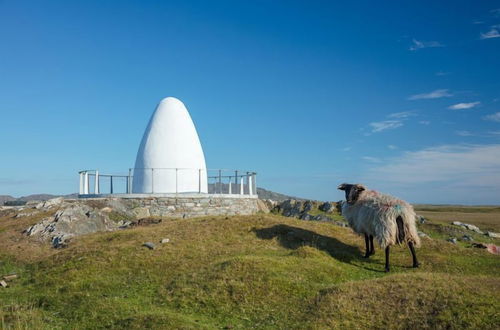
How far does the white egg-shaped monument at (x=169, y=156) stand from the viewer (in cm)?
3081

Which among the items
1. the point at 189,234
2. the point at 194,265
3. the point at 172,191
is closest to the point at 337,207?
the point at 172,191

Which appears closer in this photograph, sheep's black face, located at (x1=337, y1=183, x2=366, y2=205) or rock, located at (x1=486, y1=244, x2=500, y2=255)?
sheep's black face, located at (x1=337, y1=183, x2=366, y2=205)

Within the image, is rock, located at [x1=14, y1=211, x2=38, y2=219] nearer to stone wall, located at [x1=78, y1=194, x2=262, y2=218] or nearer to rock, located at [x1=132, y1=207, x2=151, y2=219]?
stone wall, located at [x1=78, y1=194, x2=262, y2=218]

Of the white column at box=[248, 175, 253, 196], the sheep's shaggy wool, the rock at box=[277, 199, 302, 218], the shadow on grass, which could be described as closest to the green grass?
the shadow on grass

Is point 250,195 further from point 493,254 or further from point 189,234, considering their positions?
point 493,254

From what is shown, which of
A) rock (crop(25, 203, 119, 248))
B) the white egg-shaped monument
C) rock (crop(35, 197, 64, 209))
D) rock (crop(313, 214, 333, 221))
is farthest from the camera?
the white egg-shaped monument

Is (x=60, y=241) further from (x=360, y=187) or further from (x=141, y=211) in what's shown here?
(x=360, y=187)

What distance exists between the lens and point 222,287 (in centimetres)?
1152

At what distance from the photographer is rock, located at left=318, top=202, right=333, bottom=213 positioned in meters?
33.0

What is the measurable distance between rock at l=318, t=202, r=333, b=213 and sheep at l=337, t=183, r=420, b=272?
55.2 ft

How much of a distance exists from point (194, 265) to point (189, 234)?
3.86 meters

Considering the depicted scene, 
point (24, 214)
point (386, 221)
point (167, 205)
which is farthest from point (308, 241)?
point (24, 214)

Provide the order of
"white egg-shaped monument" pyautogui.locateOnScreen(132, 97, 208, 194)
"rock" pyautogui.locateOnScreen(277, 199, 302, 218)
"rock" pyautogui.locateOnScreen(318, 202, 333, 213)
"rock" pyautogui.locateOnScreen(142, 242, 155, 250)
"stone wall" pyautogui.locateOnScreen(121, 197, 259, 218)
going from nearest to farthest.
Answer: "rock" pyautogui.locateOnScreen(142, 242, 155, 250), "stone wall" pyautogui.locateOnScreen(121, 197, 259, 218), "white egg-shaped monument" pyautogui.locateOnScreen(132, 97, 208, 194), "rock" pyautogui.locateOnScreen(318, 202, 333, 213), "rock" pyautogui.locateOnScreen(277, 199, 302, 218)

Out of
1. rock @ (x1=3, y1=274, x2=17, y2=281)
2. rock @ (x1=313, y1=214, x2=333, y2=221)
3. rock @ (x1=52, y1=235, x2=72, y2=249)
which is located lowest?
rock @ (x1=3, y1=274, x2=17, y2=281)
